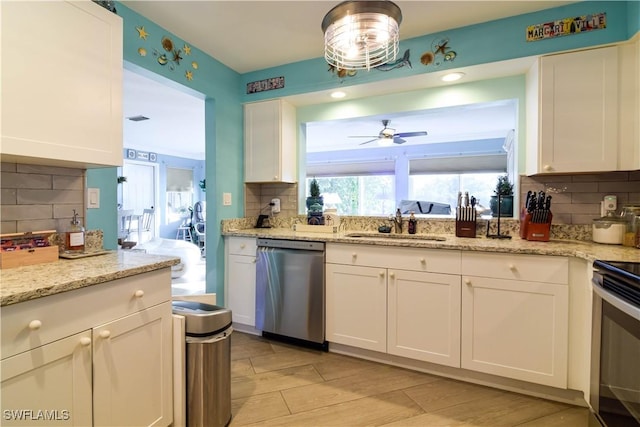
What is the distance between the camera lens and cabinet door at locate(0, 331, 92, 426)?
0.89 meters

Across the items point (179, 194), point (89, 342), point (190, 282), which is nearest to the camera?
point (89, 342)

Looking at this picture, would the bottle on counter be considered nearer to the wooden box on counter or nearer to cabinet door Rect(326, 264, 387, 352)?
cabinet door Rect(326, 264, 387, 352)

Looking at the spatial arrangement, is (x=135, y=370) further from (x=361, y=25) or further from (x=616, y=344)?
(x=616, y=344)

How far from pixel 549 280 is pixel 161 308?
2.10 m

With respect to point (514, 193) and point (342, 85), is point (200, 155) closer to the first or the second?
point (342, 85)

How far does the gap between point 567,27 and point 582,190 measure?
1093mm

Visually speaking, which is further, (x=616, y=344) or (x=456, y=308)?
(x=456, y=308)

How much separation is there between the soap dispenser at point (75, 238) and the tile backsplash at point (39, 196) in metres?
0.09

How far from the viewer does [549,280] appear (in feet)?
5.56

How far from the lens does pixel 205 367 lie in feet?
4.76

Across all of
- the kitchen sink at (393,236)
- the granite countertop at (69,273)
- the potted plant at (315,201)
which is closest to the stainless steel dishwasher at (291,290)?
the kitchen sink at (393,236)

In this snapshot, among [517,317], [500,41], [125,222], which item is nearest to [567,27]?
[500,41]

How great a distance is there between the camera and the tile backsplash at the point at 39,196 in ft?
4.57

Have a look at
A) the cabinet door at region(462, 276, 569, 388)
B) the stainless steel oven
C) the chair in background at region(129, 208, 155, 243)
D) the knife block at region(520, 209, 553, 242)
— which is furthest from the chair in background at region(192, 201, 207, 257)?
the stainless steel oven
